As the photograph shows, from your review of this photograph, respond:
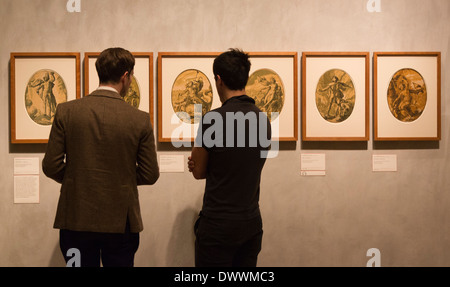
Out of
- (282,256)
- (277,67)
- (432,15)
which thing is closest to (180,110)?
(277,67)

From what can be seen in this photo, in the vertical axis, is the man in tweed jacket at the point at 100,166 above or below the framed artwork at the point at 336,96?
below

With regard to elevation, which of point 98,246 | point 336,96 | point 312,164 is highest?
point 336,96

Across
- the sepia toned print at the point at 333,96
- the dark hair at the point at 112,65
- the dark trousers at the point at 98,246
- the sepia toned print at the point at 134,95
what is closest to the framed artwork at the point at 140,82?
the sepia toned print at the point at 134,95

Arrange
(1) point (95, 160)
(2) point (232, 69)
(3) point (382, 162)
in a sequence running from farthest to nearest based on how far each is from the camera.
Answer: (3) point (382, 162) < (2) point (232, 69) < (1) point (95, 160)

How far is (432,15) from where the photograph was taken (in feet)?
8.25

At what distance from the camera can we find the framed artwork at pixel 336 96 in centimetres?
245

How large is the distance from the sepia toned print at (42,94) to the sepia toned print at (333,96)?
1.78m

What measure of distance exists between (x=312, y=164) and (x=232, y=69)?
1.17 metres

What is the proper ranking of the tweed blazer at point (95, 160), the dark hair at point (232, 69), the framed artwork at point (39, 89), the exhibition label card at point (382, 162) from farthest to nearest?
1. the exhibition label card at point (382, 162)
2. the framed artwork at point (39, 89)
3. the dark hair at point (232, 69)
4. the tweed blazer at point (95, 160)

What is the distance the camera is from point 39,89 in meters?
2.39

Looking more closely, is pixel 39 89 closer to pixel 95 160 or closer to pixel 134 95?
pixel 134 95

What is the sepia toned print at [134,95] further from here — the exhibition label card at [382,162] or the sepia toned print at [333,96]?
the exhibition label card at [382,162]

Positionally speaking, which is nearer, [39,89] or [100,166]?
[100,166]

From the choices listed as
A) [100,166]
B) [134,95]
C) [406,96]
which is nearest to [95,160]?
[100,166]
